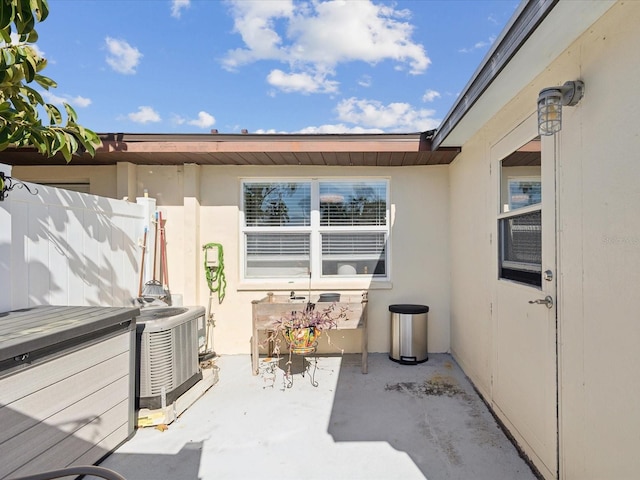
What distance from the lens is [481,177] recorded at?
341cm

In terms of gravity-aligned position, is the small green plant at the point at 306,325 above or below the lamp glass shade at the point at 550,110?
below

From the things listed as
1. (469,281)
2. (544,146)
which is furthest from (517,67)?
(469,281)

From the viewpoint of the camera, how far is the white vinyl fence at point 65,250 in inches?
94.6

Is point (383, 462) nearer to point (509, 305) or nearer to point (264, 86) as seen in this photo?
point (509, 305)

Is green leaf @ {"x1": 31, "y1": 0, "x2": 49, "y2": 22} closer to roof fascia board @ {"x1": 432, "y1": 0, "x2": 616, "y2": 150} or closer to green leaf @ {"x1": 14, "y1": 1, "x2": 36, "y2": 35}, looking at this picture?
green leaf @ {"x1": 14, "y1": 1, "x2": 36, "y2": 35}

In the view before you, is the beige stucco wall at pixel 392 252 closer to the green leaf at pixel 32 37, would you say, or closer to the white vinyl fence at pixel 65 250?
the white vinyl fence at pixel 65 250

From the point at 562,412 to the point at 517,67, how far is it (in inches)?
82.9

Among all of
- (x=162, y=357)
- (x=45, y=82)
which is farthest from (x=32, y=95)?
(x=162, y=357)

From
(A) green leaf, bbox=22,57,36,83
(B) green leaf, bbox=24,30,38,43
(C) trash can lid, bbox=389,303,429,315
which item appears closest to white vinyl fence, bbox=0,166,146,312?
(A) green leaf, bbox=22,57,36,83

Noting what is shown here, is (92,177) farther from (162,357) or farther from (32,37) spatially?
(162,357)

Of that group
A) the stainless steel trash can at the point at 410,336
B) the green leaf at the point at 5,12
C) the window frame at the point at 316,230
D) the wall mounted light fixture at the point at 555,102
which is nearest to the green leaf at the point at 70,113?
the green leaf at the point at 5,12

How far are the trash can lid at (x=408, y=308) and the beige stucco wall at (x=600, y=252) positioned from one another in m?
2.44

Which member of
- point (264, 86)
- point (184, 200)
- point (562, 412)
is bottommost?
point (562, 412)

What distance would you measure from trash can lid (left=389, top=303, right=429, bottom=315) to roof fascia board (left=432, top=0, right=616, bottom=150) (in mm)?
2311
